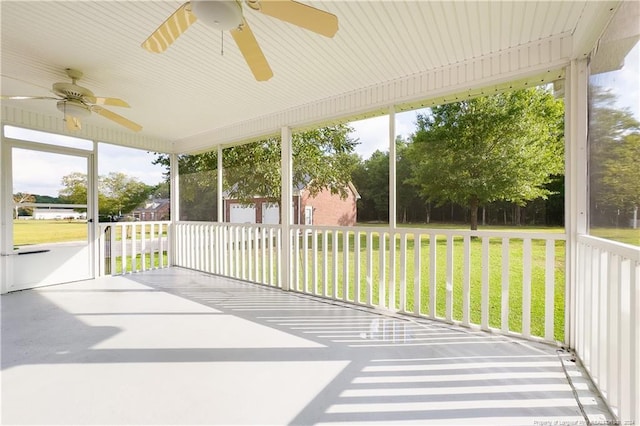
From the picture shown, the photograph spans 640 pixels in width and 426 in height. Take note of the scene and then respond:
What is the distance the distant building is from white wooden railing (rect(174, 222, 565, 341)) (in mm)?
2758

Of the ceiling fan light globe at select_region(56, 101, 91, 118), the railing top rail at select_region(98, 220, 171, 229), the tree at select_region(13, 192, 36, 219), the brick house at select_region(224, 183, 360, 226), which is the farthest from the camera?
the railing top rail at select_region(98, 220, 171, 229)

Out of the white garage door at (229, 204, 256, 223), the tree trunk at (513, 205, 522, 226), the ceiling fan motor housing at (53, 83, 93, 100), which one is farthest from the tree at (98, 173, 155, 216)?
the tree trunk at (513, 205, 522, 226)

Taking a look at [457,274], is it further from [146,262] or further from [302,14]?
[146,262]

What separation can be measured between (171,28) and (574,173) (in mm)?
3020

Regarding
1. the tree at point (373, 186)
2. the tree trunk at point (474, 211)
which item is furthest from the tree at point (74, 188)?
the tree trunk at point (474, 211)

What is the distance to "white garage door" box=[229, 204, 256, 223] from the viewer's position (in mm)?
4805

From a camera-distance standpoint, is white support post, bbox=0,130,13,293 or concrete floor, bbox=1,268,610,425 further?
white support post, bbox=0,130,13,293

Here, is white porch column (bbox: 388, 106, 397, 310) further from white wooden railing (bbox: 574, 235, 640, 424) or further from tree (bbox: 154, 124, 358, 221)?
white wooden railing (bbox: 574, 235, 640, 424)

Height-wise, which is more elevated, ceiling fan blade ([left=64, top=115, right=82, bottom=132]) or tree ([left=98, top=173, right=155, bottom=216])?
ceiling fan blade ([left=64, top=115, right=82, bottom=132])

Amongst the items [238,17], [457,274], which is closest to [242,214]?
[457,274]

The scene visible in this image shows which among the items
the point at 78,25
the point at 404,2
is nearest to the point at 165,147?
the point at 78,25

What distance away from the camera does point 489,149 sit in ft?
9.35

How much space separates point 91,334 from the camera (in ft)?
8.88

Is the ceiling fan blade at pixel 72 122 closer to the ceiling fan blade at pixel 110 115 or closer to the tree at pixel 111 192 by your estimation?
the ceiling fan blade at pixel 110 115
